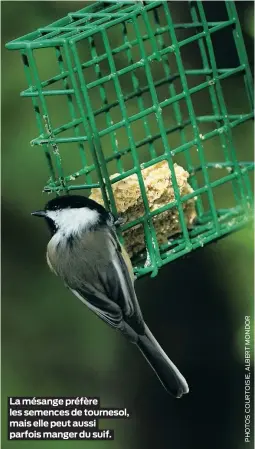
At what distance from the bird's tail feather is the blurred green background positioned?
12.4 inches

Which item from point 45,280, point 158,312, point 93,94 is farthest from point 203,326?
point 93,94

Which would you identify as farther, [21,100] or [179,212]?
[21,100]

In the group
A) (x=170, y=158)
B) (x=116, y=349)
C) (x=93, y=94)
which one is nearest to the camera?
(x=170, y=158)

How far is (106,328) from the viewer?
8.55 feet

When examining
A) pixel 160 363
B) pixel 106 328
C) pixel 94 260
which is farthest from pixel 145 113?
pixel 106 328

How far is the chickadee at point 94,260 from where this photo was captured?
5.90 ft

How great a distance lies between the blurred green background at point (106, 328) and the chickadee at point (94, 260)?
1.58 ft

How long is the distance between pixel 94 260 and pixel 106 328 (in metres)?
0.81

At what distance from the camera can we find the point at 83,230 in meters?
1.84

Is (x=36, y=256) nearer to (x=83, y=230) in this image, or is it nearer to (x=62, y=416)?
(x=62, y=416)

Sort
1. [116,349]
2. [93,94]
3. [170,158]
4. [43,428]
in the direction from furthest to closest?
1. [116,349]
2. [93,94]
3. [43,428]
4. [170,158]

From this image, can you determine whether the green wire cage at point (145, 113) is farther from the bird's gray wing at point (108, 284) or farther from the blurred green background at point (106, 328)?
the blurred green background at point (106, 328)

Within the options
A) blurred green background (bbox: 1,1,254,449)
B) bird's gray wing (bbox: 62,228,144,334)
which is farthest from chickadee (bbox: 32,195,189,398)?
blurred green background (bbox: 1,1,254,449)

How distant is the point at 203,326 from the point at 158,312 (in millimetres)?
157
